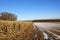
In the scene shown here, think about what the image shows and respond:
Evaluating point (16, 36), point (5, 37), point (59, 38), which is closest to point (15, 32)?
A: point (16, 36)

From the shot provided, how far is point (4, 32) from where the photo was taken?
3902 millimetres

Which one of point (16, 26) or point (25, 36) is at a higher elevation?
point (16, 26)

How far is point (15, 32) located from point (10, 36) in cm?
25

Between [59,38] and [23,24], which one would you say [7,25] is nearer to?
[23,24]

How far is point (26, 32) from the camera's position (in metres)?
4.00

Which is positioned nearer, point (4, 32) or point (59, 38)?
point (59, 38)

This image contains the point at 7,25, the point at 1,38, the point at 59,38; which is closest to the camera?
the point at 59,38

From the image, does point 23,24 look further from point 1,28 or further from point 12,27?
point 1,28

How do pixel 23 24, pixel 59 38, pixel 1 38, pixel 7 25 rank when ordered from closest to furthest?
pixel 59 38 → pixel 1 38 → pixel 7 25 → pixel 23 24

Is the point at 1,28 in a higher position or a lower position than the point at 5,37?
higher

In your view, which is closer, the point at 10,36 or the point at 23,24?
the point at 10,36

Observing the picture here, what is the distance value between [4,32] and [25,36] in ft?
2.21

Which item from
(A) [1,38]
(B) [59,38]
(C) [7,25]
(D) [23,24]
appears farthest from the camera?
(D) [23,24]

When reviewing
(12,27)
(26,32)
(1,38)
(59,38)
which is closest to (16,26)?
(12,27)
